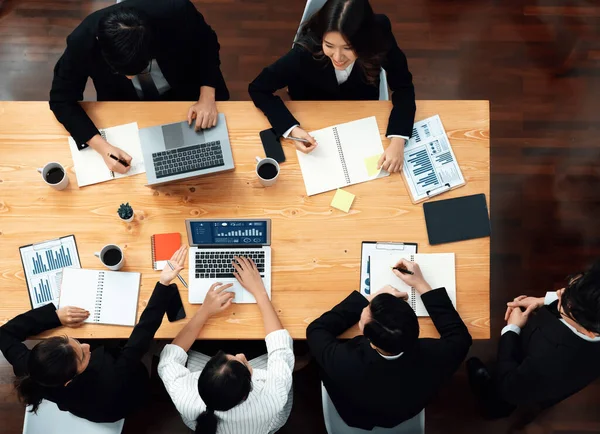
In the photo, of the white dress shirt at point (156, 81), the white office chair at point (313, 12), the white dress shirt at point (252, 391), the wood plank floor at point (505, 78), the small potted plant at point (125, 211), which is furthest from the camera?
the wood plank floor at point (505, 78)

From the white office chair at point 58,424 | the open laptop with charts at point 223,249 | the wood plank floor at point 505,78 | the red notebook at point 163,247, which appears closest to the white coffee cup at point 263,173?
the open laptop with charts at point 223,249

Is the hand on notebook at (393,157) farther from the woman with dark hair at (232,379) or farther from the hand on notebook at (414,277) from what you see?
the woman with dark hair at (232,379)

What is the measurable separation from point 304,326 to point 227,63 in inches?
74.1

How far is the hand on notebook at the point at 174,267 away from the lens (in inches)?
76.6

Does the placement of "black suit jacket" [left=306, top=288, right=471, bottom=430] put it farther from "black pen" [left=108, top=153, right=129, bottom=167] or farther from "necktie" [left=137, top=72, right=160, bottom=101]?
"necktie" [left=137, top=72, right=160, bottom=101]

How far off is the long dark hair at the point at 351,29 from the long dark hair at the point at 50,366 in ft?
4.75

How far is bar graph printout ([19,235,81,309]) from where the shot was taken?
1.99m

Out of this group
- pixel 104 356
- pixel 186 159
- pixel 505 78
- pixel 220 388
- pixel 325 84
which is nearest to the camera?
pixel 220 388

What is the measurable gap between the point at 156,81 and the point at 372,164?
1035 mm

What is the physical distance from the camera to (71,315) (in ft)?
6.31

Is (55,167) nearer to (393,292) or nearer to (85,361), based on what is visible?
(85,361)

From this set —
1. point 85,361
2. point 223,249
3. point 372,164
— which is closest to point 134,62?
point 223,249

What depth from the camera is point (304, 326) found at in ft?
6.48

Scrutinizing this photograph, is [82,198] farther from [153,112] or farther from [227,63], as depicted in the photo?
[227,63]
